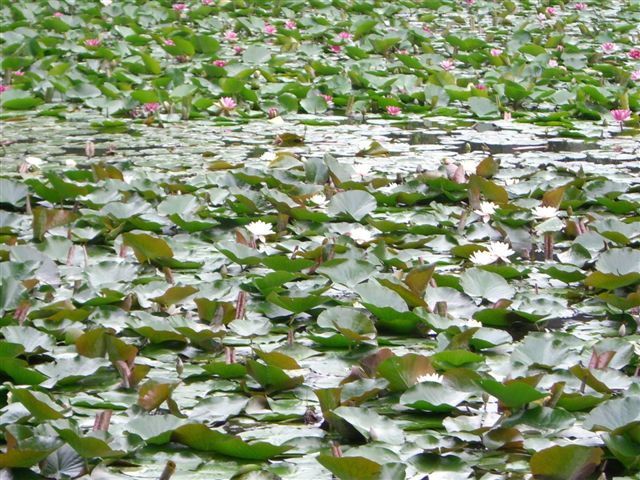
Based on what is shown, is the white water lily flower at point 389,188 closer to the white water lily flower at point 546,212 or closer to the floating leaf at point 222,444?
the white water lily flower at point 546,212

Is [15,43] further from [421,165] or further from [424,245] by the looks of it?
[424,245]

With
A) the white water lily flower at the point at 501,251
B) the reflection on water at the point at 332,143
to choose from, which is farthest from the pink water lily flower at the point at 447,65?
the white water lily flower at the point at 501,251

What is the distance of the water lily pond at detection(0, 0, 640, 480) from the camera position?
194 centimetres

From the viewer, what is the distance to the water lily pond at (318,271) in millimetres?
1940

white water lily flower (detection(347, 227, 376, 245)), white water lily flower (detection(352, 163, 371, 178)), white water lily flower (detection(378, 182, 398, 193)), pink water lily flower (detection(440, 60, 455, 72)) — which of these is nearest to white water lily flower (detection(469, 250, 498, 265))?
white water lily flower (detection(347, 227, 376, 245))

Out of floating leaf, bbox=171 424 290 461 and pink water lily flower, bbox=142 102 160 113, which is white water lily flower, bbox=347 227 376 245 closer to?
floating leaf, bbox=171 424 290 461

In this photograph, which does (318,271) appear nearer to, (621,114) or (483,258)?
(483,258)

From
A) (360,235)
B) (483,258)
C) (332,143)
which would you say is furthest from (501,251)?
(332,143)

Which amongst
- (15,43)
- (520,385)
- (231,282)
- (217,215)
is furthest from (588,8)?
(520,385)

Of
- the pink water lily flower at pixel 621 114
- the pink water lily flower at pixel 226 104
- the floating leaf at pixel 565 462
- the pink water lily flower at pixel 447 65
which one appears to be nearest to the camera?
the floating leaf at pixel 565 462

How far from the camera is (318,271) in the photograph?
9.15 ft

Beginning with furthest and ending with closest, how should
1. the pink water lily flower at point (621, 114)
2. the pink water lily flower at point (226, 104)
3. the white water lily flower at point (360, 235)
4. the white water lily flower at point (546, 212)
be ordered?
the pink water lily flower at point (226, 104), the pink water lily flower at point (621, 114), the white water lily flower at point (546, 212), the white water lily flower at point (360, 235)

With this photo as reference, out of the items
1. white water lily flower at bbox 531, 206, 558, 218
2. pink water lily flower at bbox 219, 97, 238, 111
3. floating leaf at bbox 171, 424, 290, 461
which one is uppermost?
floating leaf at bbox 171, 424, 290, 461

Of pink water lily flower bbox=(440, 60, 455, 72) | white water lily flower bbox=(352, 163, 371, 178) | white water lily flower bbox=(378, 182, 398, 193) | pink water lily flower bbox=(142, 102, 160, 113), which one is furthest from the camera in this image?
pink water lily flower bbox=(440, 60, 455, 72)
